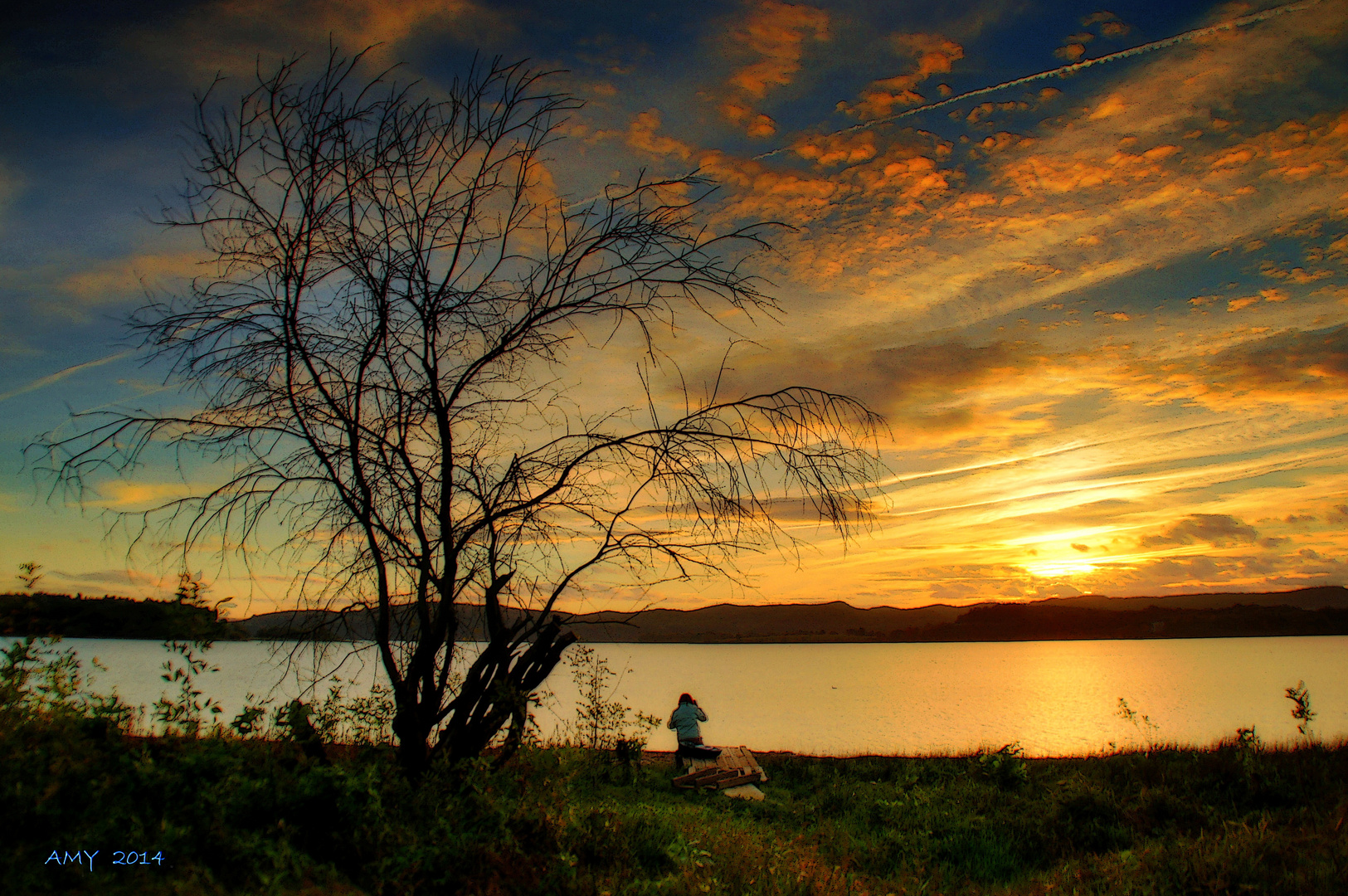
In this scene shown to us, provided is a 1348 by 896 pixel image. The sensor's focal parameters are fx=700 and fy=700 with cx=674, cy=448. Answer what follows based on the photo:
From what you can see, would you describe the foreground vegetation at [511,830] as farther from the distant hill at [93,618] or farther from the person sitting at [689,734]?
the person sitting at [689,734]

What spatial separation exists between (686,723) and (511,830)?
32.4ft

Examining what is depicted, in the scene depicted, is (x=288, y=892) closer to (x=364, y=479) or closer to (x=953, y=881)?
(x=364, y=479)

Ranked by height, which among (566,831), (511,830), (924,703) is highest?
(511,830)

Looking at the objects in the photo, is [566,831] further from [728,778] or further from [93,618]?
[728,778]

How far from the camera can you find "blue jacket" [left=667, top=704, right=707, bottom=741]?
46.5ft

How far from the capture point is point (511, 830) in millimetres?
4918

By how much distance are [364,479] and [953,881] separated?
22.3 ft

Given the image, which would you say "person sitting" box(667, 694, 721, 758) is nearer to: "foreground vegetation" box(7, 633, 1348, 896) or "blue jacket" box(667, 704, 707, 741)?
"blue jacket" box(667, 704, 707, 741)

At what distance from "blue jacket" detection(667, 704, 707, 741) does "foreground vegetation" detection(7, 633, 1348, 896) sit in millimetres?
4599

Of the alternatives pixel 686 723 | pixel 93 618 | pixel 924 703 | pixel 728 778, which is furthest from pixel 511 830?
pixel 924 703

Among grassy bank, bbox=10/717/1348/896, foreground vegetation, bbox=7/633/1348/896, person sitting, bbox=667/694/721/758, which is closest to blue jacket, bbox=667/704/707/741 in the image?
person sitting, bbox=667/694/721/758

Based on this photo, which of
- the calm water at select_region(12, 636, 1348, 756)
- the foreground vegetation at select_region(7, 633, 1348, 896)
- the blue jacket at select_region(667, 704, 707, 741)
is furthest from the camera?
the calm water at select_region(12, 636, 1348, 756)

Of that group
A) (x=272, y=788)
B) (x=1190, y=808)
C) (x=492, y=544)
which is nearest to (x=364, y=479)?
(x=492, y=544)

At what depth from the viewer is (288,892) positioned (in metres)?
3.75
